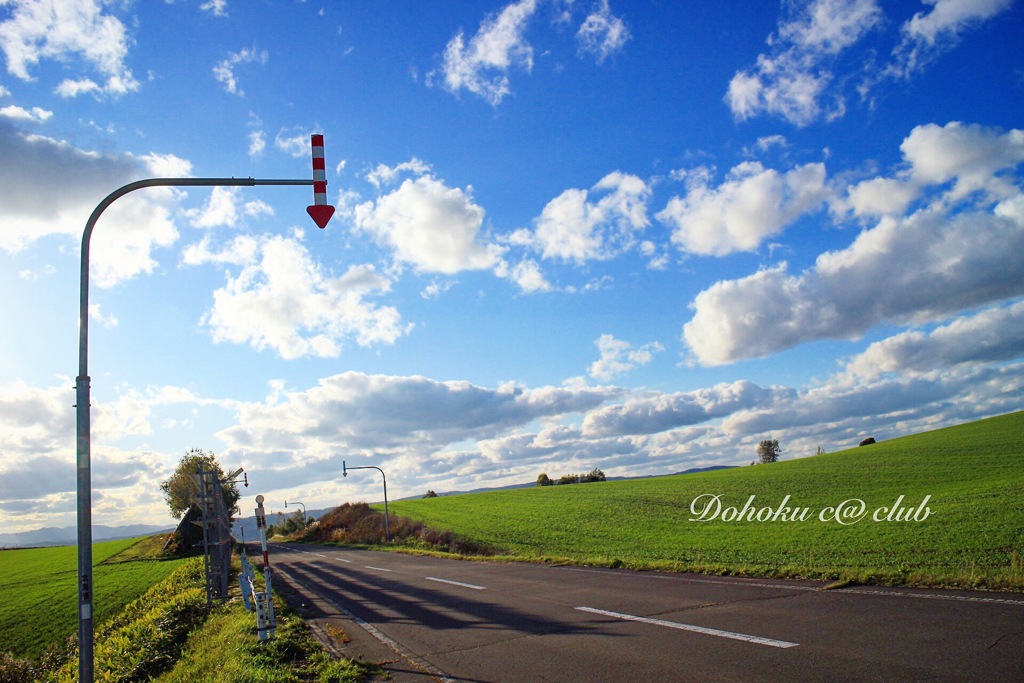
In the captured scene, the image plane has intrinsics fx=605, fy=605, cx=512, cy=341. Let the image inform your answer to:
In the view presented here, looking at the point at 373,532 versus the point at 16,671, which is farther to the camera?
the point at 373,532

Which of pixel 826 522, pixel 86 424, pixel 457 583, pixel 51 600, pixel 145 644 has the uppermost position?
pixel 86 424

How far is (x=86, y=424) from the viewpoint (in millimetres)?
6281

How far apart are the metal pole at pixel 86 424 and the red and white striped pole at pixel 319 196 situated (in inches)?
6.6

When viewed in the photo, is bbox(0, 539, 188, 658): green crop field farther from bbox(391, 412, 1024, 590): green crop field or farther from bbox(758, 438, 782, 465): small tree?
bbox(758, 438, 782, 465): small tree

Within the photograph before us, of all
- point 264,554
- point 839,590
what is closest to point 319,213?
point 264,554

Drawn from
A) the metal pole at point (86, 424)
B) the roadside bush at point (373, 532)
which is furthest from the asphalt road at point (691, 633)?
the roadside bush at point (373, 532)

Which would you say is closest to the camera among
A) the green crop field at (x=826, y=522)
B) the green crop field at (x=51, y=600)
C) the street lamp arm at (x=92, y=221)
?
the street lamp arm at (x=92, y=221)

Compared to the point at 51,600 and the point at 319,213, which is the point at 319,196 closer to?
the point at 319,213

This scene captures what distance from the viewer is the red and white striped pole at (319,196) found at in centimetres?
661

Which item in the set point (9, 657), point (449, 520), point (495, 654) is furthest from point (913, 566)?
point (449, 520)

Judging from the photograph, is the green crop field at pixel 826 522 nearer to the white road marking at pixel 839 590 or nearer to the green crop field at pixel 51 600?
the white road marking at pixel 839 590

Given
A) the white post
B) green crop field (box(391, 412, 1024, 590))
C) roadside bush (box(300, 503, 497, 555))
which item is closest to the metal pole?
the white post

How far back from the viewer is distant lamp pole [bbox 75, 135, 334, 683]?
19.5 feet

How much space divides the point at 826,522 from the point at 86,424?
932 inches
